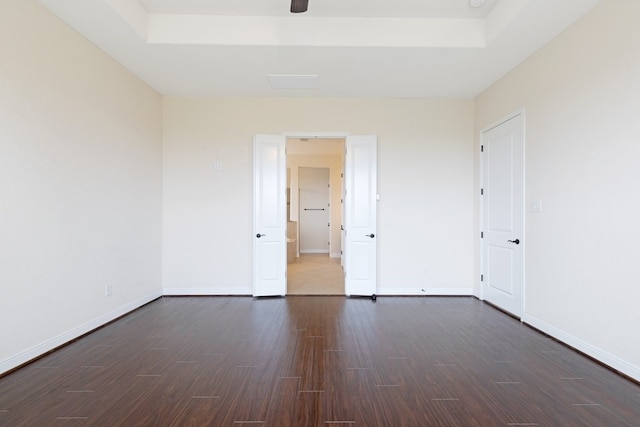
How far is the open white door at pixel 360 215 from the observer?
15.1 feet

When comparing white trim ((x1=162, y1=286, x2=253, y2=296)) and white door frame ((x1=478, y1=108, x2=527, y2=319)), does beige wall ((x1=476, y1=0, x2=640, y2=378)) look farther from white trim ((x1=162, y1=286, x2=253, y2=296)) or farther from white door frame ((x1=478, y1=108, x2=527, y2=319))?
white trim ((x1=162, y1=286, x2=253, y2=296))

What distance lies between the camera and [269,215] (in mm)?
4609

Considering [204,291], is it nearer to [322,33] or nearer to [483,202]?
[322,33]

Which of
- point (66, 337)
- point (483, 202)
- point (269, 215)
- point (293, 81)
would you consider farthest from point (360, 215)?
point (66, 337)

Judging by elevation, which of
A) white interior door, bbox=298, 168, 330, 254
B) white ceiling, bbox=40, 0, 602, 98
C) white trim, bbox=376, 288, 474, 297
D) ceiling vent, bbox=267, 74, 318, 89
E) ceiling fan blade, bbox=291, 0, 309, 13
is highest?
white ceiling, bbox=40, 0, 602, 98

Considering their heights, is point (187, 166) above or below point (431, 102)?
below

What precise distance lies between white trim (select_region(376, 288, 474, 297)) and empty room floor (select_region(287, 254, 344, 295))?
70cm

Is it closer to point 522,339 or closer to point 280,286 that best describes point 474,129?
point 522,339

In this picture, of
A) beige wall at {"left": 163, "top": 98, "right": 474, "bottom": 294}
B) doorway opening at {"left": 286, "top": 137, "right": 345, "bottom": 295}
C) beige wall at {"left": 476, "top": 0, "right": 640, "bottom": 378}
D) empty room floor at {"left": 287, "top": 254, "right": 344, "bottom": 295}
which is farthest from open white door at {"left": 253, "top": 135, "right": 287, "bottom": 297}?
beige wall at {"left": 476, "top": 0, "right": 640, "bottom": 378}

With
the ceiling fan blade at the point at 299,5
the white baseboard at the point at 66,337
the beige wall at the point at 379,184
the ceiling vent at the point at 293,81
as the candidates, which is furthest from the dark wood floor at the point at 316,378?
the ceiling vent at the point at 293,81

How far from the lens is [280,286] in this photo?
4.61 m

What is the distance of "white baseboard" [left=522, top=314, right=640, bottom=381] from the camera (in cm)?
235

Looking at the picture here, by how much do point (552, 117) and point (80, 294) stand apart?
16.7ft

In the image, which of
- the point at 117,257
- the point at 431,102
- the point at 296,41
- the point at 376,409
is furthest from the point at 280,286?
the point at 431,102
